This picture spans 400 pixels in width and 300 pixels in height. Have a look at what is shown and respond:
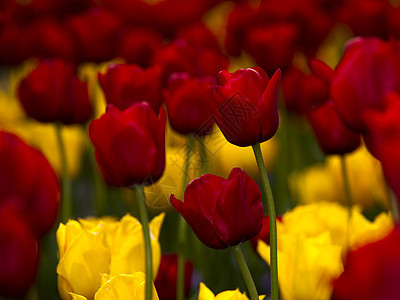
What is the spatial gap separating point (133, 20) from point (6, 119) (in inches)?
15.1

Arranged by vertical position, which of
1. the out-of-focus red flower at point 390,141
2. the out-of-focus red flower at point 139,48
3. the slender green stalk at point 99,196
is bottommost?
the slender green stalk at point 99,196

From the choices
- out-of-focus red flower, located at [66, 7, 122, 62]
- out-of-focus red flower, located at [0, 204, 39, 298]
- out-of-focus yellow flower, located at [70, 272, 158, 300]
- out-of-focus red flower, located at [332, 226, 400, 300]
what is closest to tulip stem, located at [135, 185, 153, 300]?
out-of-focus yellow flower, located at [70, 272, 158, 300]

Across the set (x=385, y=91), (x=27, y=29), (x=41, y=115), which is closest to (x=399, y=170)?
(x=385, y=91)

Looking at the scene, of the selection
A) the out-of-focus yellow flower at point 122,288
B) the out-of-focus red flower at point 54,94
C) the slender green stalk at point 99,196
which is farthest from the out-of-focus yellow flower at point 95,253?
the slender green stalk at point 99,196

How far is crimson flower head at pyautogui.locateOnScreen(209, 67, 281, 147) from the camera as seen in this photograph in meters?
0.51

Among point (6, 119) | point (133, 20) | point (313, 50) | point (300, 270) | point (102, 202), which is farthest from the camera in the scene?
point (6, 119)

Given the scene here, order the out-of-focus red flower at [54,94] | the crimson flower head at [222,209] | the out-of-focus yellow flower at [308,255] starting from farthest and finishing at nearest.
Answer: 1. the out-of-focus red flower at [54,94]
2. the out-of-focus yellow flower at [308,255]
3. the crimson flower head at [222,209]

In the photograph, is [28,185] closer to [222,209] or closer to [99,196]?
[222,209]

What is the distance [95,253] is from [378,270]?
34 cm

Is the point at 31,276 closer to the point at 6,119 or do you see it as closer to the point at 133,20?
the point at 133,20

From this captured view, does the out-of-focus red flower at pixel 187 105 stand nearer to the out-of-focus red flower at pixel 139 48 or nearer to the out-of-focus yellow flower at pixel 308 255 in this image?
the out-of-focus yellow flower at pixel 308 255

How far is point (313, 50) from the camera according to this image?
47.3 inches

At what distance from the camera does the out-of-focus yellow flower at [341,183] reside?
1056 mm

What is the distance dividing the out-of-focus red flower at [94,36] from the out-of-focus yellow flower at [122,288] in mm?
628
